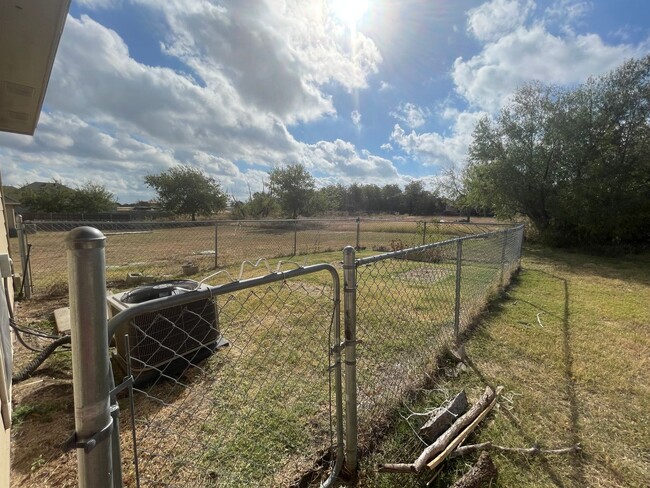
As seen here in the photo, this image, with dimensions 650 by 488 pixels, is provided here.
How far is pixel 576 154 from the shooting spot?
1216cm

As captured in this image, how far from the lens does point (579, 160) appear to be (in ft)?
40.0

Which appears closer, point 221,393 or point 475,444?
point 475,444

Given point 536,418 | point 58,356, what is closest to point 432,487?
point 536,418

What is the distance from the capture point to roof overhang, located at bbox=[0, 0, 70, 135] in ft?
6.53

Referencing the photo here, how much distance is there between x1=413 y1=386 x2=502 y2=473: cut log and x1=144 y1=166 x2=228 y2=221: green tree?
115 feet

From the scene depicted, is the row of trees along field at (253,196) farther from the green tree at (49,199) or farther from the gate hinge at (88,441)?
the gate hinge at (88,441)

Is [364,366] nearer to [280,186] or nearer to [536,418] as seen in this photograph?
[536,418]

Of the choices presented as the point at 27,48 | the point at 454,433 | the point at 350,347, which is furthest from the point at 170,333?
the point at 27,48

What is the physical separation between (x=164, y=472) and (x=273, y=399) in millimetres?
843

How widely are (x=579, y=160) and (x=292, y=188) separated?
2383 centimetres

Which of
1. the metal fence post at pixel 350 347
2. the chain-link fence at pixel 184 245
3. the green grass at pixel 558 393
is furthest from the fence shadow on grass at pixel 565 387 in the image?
the chain-link fence at pixel 184 245

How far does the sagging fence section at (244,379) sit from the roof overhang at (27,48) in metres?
2.04

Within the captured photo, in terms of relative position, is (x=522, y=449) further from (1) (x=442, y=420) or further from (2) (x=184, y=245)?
(2) (x=184, y=245)

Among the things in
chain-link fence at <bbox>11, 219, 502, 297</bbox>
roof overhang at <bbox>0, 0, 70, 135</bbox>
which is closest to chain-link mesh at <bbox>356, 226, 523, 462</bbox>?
roof overhang at <bbox>0, 0, 70, 135</bbox>
